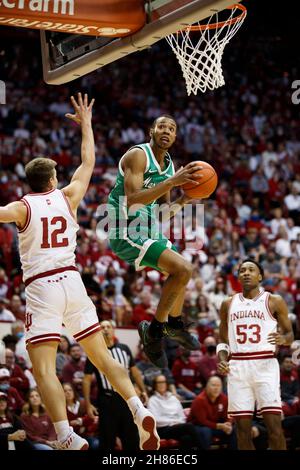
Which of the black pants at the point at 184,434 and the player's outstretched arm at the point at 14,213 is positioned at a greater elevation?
the player's outstretched arm at the point at 14,213

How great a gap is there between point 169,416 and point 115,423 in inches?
46.1

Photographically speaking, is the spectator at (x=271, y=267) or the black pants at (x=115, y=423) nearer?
the black pants at (x=115, y=423)

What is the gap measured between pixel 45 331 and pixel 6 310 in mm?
6171

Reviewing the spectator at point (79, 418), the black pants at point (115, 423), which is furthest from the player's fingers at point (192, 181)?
the spectator at point (79, 418)

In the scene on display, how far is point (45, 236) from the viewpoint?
21.4ft

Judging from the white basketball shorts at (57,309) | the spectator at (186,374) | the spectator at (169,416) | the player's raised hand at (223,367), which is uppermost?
the white basketball shorts at (57,309)

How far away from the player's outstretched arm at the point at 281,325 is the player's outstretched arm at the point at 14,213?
11.6 ft

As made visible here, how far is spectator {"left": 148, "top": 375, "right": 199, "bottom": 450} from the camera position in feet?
35.4

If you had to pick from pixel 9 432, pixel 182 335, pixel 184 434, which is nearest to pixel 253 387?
pixel 182 335

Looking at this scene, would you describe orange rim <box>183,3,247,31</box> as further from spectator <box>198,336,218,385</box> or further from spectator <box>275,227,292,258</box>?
spectator <box>275,227,292,258</box>

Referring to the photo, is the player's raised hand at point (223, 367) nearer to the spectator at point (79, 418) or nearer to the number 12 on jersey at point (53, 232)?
the spectator at point (79, 418)

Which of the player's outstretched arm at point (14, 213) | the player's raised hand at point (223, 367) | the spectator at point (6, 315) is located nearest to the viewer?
the player's outstretched arm at point (14, 213)

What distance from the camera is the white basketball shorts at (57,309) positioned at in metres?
6.40

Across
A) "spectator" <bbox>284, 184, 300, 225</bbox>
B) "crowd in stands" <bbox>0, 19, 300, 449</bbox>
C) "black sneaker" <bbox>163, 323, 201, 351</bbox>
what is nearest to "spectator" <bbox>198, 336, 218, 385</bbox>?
"crowd in stands" <bbox>0, 19, 300, 449</bbox>
